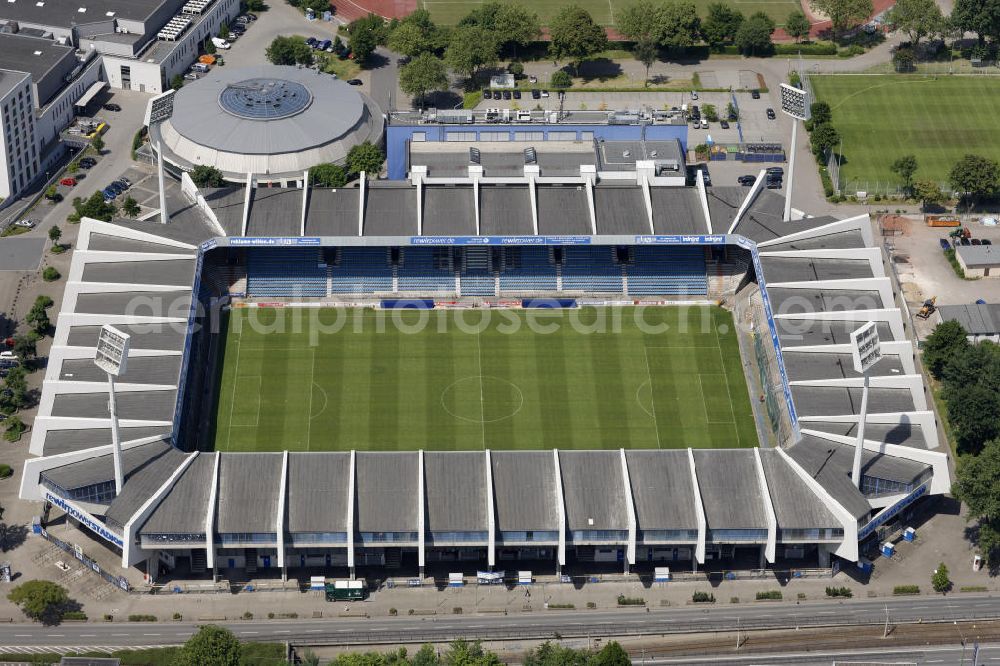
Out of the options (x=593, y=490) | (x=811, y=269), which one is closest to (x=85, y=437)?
(x=593, y=490)

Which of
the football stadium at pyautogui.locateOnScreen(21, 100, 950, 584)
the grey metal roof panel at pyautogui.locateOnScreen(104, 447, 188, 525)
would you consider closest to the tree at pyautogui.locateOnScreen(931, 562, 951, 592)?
the football stadium at pyautogui.locateOnScreen(21, 100, 950, 584)

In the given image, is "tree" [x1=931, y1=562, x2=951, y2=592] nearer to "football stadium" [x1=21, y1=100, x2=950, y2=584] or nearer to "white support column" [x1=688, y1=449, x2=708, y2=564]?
"football stadium" [x1=21, y1=100, x2=950, y2=584]

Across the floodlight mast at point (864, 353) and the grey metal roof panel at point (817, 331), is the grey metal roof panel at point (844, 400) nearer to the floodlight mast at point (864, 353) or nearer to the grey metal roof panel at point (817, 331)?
the grey metal roof panel at point (817, 331)

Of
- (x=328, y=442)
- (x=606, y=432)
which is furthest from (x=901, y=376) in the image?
(x=328, y=442)

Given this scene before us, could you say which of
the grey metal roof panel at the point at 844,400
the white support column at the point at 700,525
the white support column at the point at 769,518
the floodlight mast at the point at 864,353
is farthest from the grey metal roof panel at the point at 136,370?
the floodlight mast at the point at 864,353

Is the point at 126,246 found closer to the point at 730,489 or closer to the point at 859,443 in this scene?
the point at 730,489
